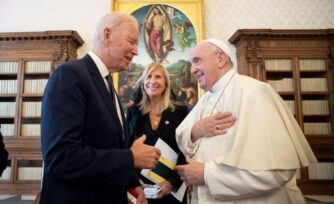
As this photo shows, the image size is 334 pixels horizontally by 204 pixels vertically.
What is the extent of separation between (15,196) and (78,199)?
416 centimetres

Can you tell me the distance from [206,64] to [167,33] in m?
3.62

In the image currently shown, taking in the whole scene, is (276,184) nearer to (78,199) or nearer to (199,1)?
(78,199)

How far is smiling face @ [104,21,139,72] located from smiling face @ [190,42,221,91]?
23.3 inches

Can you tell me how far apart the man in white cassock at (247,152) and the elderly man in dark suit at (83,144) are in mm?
421

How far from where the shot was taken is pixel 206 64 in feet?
6.68

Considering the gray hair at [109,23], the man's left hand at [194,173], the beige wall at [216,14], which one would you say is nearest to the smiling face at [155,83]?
the man's left hand at [194,173]

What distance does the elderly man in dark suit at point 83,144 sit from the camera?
3.87 ft

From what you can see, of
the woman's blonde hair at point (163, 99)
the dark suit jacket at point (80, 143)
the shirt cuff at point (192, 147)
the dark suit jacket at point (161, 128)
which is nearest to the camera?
the dark suit jacket at point (80, 143)

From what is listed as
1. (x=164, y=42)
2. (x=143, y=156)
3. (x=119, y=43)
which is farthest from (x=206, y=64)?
(x=164, y=42)

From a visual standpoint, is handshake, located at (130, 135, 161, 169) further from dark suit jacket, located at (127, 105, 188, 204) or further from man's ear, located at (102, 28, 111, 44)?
dark suit jacket, located at (127, 105, 188, 204)

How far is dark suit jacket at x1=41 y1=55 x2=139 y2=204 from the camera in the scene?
1179 mm

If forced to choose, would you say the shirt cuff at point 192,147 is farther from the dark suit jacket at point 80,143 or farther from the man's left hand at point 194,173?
the dark suit jacket at point 80,143

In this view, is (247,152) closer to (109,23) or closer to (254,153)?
(254,153)

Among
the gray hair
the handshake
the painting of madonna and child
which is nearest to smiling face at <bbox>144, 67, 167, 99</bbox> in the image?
the gray hair
